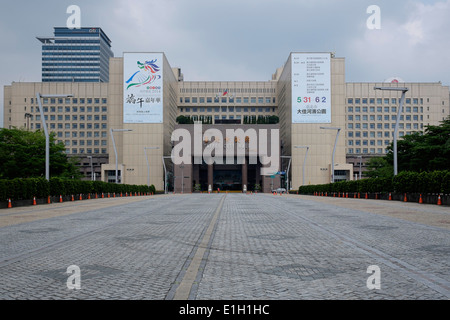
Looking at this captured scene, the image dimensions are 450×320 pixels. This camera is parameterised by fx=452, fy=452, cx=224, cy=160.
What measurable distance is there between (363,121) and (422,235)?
134 meters

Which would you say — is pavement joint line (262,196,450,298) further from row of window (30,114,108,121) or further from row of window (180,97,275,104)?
row of window (30,114,108,121)

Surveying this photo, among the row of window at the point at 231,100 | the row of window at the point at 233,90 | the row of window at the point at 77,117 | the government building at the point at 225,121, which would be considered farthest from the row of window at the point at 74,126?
the row of window at the point at 233,90

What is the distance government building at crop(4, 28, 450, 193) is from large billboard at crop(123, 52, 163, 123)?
255mm

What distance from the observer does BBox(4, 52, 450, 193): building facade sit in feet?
378

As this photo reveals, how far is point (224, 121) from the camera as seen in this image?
134375 millimetres

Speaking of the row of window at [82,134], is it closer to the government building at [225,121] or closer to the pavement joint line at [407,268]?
the government building at [225,121]

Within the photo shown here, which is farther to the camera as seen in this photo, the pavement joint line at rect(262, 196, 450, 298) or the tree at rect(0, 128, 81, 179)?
the tree at rect(0, 128, 81, 179)

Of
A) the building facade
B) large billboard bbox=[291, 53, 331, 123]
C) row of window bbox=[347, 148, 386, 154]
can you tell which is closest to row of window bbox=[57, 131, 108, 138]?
the building facade

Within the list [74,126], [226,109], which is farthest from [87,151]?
[226,109]

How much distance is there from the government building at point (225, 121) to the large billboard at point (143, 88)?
0.84 feet

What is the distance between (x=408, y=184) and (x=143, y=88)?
302ft

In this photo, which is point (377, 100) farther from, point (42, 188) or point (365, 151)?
point (42, 188)

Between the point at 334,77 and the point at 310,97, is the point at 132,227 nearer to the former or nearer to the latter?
the point at 310,97

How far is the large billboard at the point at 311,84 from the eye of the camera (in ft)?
372
